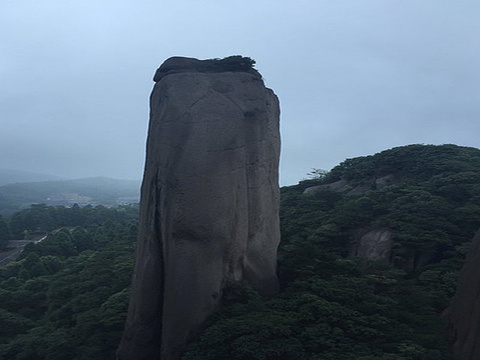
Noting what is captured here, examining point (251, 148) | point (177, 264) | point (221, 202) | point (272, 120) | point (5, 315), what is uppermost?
point (272, 120)

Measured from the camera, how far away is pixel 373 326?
35.4 ft

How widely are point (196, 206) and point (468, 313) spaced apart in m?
6.17

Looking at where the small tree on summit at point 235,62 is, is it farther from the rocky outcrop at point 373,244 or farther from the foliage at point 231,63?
the rocky outcrop at point 373,244

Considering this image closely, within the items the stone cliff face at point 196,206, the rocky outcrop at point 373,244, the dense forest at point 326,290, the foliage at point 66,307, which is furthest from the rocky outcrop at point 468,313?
the foliage at point 66,307

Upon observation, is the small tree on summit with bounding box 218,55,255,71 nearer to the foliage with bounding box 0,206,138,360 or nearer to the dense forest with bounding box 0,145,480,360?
the dense forest with bounding box 0,145,480,360


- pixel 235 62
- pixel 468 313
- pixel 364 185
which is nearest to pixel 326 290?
pixel 468 313

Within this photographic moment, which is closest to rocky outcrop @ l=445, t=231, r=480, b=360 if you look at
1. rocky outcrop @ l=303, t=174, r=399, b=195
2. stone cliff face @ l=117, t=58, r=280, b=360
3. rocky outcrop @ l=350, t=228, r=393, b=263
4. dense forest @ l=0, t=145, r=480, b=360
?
dense forest @ l=0, t=145, r=480, b=360

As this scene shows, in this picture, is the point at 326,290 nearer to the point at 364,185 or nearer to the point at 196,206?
the point at 196,206

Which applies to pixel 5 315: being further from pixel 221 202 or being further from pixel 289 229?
pixel 289 229

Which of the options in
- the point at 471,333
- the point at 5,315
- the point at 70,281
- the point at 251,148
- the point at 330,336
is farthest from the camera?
the point at 70,281

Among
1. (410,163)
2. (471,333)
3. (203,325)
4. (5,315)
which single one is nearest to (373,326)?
(471,333)

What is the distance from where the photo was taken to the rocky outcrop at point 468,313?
9.05 meters

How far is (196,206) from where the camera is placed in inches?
432

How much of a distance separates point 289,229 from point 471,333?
469 inches
